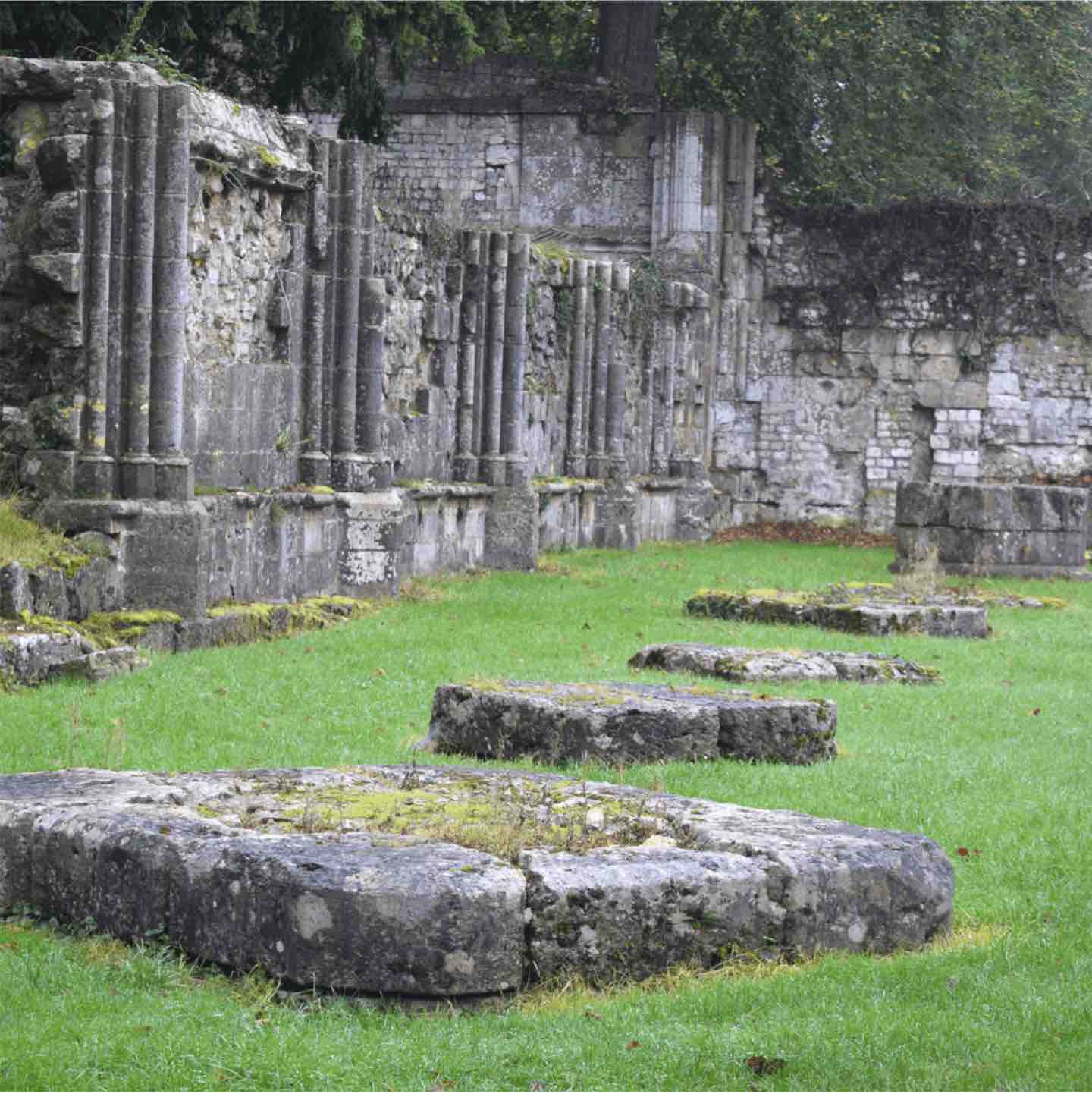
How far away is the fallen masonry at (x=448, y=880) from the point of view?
5602mm

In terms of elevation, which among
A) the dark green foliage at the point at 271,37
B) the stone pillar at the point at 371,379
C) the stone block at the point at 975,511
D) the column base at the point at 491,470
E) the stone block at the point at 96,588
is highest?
the dark green foliage at the point at 271,37

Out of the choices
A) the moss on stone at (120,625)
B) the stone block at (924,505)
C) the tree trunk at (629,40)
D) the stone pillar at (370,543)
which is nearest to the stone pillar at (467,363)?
the stone pillar at (370,543)

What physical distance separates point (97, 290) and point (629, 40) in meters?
20.6

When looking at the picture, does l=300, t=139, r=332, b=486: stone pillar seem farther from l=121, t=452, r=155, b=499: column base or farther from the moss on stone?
the moss on stone

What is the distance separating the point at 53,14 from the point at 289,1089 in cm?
1706

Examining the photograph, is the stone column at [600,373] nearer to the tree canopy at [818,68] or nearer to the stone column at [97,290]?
the tree canopy at [818,68]

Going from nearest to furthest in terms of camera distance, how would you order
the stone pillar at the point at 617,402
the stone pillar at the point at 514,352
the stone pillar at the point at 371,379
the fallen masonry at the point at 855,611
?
1. the fallen masonry at the point at 855,611
2. the stone pillar at the point at 371,379
3. the stone pillar at the point at 514,352
4. the stone pillar at the point at 617,402

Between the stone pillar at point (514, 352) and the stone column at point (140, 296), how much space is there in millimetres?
8735

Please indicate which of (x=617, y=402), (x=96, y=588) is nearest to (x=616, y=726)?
(x=96, y=588)

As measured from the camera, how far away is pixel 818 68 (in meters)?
35.9

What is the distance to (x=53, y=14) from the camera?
20.1m

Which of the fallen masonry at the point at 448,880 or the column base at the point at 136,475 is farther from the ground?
the column base at the point at 136,475

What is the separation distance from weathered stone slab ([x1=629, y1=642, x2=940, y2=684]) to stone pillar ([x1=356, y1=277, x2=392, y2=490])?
5.36 metres

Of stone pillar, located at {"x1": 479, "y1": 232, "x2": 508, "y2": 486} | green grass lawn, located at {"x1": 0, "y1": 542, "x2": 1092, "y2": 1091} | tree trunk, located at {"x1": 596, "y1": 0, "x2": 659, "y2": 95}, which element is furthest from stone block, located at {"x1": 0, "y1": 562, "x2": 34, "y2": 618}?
tree trunk, located at {"x1": 596, "y1": 0, "x2": 659, "y2": 95}
